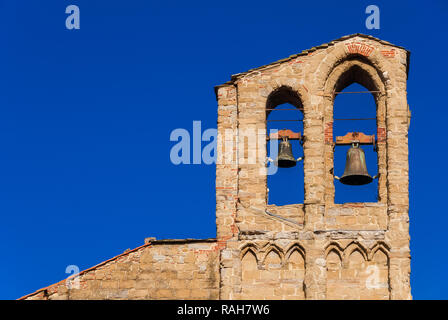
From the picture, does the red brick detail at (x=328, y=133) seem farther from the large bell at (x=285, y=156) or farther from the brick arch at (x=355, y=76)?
the large bell at (x=285, y=156)

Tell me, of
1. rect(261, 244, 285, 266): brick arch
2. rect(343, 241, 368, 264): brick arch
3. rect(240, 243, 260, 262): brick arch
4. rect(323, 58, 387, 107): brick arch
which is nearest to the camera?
rect(343, 241, 368, 264): brick arch

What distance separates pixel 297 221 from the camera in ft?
100

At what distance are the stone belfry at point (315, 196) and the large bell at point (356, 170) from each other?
1.23ft

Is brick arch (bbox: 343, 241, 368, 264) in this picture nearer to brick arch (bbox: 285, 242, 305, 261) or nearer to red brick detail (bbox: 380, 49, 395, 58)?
brick arch (bbox: 285, 242, 305, 261)

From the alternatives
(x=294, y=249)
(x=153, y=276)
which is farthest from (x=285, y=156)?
(x=153, y=276)

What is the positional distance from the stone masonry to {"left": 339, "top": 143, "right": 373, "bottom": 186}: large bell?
38 cm

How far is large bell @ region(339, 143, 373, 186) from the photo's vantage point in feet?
102

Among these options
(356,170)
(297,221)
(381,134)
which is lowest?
(297,221)

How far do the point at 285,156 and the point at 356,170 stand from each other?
1.58m

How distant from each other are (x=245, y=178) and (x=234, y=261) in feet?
6.03

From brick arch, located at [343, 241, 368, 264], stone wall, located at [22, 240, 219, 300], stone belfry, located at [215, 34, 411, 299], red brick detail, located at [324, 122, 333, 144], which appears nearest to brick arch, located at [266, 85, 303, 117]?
stone belfry, located at [215, 34, 411, 299]

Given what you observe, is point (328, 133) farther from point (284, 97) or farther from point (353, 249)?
point (353, 249)

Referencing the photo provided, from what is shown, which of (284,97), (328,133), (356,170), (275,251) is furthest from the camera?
(284,97)
